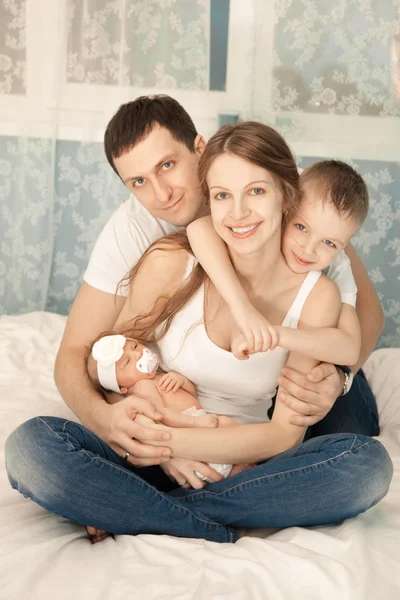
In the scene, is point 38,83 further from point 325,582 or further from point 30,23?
point 325,582

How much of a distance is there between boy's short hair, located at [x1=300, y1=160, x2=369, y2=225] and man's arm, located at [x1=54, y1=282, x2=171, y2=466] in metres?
0.62

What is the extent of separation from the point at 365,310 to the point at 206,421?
0.73 metres

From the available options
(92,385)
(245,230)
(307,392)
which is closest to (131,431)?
(92,385)

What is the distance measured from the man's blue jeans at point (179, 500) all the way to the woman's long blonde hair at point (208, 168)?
34 cm

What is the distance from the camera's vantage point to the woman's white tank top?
1.75 m

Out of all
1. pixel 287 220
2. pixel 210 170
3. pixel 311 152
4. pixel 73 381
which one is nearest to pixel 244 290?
pixel 287 220

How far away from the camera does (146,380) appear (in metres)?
1.73

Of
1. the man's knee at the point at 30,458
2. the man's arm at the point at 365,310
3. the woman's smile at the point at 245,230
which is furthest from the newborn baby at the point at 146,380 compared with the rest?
the man's arm at the point at 365,310

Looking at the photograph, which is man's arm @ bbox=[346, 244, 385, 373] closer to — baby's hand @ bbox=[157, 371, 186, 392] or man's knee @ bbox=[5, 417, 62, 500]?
baby's hand @ bbox=[157, 371, 186, 392]

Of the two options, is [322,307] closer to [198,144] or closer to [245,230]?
[245,230]

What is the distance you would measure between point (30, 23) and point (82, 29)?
0.86 ft

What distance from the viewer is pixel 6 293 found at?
149 inches

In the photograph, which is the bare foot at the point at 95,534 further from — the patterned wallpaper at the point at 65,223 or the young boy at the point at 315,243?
the patterned wallpaper at the point at 65,223

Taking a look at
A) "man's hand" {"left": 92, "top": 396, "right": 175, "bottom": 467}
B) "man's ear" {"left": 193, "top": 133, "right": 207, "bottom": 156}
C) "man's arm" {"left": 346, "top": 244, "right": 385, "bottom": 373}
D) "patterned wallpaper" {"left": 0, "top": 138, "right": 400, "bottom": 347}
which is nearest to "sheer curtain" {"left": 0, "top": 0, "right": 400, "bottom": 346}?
"patterned wallpaper" {"left": 0, "top": 138, "right": 400, "bottom": 347}
